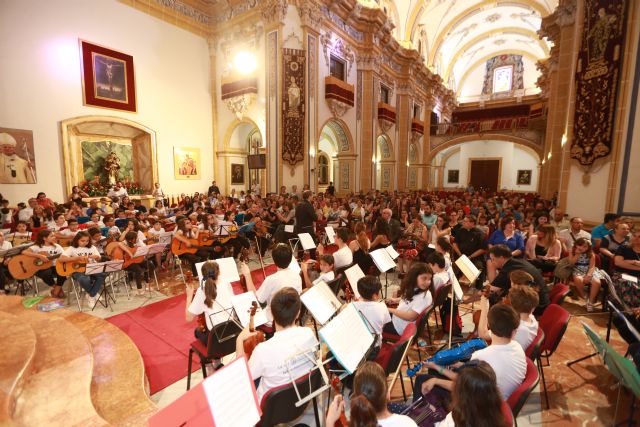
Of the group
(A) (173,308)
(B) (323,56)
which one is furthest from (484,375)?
(B) (323,56)

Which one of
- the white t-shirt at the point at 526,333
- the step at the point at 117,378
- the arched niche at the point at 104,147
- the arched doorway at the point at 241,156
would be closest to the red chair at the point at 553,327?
the white t-shirt at the point at 526,333

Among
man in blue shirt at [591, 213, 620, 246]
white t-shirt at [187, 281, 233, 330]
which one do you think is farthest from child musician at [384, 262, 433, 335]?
man in blue shirt at [591, 213, 620, 246]

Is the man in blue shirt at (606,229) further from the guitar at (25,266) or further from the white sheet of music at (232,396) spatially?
the guitar at (25,266)

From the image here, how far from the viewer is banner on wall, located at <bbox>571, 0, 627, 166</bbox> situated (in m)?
7.50

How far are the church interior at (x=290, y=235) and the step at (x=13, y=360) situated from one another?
33 millimetres

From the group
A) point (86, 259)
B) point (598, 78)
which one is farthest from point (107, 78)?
point (598, 78)

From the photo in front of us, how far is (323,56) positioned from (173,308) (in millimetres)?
12608

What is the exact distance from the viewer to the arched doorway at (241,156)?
15528 millimetres

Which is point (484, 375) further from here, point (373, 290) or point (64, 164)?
point (64, 164)

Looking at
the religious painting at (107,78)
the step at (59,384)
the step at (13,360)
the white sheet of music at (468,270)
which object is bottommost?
the step at (59,384)

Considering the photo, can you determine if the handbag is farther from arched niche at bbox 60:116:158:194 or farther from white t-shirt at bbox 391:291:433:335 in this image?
arched niche at bbox 60:116:158:194

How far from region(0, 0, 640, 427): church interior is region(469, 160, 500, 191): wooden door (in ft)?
22.7

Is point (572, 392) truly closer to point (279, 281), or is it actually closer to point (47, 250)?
point (279, 281)

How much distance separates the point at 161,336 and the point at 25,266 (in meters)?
2.92
